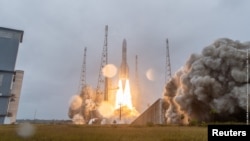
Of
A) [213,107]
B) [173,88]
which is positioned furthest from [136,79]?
[213,107]

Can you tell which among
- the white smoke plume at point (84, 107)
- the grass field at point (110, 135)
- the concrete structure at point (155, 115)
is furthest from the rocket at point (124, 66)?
the grass field at point (110, 135)

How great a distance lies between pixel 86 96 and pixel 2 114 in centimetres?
5165

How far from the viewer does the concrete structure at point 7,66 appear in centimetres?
8007

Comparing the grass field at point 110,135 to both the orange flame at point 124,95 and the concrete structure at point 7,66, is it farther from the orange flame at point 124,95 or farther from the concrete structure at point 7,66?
the orange flame at point 124,95

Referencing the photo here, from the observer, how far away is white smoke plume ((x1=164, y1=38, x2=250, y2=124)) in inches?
1977

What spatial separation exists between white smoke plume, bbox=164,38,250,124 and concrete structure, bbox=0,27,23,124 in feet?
176

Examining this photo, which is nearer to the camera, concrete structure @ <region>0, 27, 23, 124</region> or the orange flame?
concrete structure @ <region>0, 27, 23, 124</region>

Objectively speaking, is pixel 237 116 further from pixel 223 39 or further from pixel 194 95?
pixel 223 39

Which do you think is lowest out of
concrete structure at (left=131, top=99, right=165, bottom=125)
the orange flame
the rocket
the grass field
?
the grass field

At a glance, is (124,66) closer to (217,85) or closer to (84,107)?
(84,107)

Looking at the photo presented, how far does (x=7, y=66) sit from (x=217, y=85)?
66.9 meters

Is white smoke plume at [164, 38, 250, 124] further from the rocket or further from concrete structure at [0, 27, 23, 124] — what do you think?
concrete structure at [0, 27, 23, 124]

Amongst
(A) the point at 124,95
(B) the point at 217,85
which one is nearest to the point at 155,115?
(A) the point at 124,95

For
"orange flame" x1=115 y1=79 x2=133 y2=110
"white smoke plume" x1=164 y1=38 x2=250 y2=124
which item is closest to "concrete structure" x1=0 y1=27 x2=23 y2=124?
"orange flame" x1=115 y1=79 x2=133 y2=110
